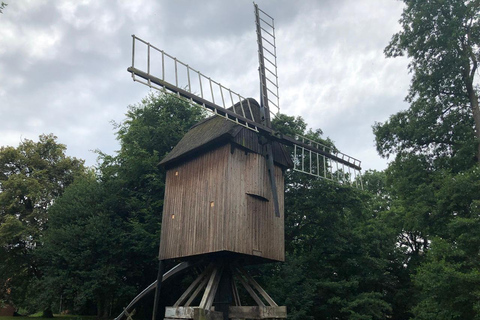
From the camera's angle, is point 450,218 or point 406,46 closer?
point 450,218

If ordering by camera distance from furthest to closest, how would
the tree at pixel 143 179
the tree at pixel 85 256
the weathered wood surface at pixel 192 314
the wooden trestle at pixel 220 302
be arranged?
the tree at pixel 143 179
the tree at pixel 85 256
the wooden trestle at pixel 220 302
the weathered wood surface at pixel 192 314

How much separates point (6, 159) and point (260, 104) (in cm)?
1946

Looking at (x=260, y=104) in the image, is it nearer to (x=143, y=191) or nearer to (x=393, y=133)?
(x=393, y=133)

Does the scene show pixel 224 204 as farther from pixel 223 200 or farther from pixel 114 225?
pixel 114 225

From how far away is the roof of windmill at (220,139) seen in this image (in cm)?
1110

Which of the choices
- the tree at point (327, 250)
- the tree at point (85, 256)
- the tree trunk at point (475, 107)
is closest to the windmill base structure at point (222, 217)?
the tree at point (85, 256)

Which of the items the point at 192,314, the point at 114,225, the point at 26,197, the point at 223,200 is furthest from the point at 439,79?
the point at 26,197

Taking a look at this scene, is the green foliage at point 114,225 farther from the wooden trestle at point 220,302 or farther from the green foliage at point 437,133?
the green foliage at point 437,133

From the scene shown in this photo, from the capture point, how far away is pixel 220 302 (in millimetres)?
11414

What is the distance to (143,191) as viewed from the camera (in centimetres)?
1912

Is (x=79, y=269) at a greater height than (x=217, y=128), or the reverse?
(x=217, y=128)

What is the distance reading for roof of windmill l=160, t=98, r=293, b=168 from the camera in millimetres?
11102

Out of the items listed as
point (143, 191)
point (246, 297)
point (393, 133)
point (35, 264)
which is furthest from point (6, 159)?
point (393, 133)

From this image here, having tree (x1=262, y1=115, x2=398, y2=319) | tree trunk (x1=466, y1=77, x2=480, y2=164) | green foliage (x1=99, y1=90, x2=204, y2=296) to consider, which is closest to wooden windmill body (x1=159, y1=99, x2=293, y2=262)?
green foliage (x1=99, y1=90, x2=204, y2=296)
